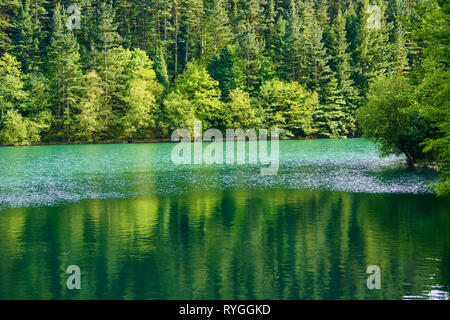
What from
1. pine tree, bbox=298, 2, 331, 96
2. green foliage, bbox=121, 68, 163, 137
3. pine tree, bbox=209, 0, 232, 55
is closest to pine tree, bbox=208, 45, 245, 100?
pine tree, bbox=209, 0, 232, 55

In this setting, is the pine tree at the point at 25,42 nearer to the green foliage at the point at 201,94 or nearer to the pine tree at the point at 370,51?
the green foliage at the point at 201,94

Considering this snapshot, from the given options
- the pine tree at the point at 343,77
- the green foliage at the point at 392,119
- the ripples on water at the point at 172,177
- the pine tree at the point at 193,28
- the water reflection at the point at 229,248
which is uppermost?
the pine tree at the point at 193,28

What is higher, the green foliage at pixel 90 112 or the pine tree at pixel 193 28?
the pine tree at pixel 193 28

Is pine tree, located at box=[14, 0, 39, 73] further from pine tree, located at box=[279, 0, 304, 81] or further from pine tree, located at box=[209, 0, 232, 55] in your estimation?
pine tree, located at box=[279, 0, 304, 81]

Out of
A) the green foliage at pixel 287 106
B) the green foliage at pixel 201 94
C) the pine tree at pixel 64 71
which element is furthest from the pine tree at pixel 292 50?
the pine tree at pixel 64 71

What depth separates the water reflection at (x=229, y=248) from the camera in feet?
51.5

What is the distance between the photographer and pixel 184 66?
111 metres

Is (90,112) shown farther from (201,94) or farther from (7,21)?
(7,21)

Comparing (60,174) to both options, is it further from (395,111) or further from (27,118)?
(27,118)

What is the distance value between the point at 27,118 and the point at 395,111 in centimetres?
6135

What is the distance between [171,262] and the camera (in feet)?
60.3

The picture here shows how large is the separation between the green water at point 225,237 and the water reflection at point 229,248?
0.05 metres

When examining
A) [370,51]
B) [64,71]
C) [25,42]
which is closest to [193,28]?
[64,71]

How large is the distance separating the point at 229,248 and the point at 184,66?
9339cm
